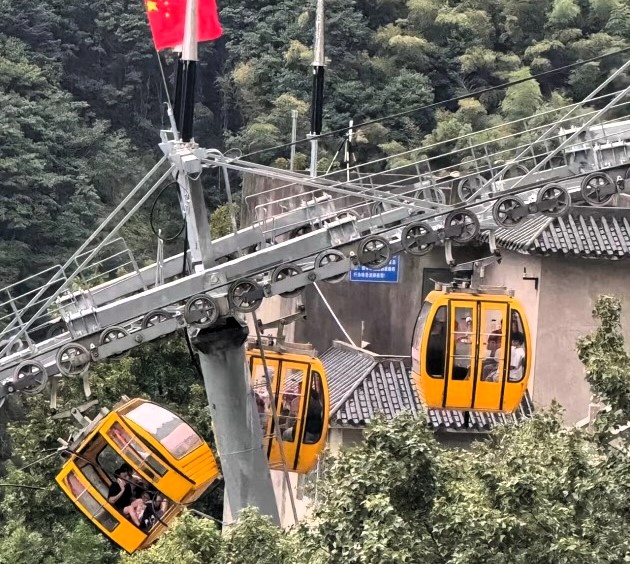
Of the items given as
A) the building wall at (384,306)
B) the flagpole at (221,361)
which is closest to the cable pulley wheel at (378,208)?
the flagpole at (221,361)

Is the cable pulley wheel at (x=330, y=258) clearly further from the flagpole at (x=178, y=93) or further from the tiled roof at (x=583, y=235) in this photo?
the tiled roof at (x=583, y=235)

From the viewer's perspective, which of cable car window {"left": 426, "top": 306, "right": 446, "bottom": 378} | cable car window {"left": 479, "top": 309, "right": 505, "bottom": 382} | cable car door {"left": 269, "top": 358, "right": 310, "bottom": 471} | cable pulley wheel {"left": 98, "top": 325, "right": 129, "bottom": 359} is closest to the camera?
cable pulley wheel {"left": 98, "top": 325, "right": 129, "bottom": 359}

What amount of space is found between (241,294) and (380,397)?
6.22 metres

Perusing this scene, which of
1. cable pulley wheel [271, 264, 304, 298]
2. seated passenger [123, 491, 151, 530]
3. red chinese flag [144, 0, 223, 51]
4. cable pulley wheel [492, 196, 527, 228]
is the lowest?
seated passenger [123, 491, 151, 530]

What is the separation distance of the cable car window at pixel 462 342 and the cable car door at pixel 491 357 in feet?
0.39

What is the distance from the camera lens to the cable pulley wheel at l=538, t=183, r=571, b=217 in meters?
12.0

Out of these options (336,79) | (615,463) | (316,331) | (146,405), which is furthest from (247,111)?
(615,463)

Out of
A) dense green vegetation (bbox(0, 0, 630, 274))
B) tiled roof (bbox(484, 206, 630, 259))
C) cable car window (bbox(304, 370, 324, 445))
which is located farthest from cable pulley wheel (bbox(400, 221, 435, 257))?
dense green vegetation (bbox(0, 0, 630, 274))

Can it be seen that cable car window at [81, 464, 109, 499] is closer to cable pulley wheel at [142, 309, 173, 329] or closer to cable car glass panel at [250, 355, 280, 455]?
cable car glass panel at [250, 355, 280, 455]

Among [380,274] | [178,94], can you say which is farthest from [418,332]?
[380,274]

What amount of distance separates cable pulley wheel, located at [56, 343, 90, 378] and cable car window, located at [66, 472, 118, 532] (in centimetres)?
199

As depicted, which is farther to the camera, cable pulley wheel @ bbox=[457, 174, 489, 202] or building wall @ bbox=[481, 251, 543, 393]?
building wall @ bbox=[481, 251, 543, 393]

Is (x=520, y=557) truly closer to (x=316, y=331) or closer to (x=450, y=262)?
(x=450, y=262)

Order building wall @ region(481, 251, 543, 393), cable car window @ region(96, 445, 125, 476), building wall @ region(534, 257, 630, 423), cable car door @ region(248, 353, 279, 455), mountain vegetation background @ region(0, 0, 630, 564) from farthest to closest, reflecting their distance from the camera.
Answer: mountain vegetation background @ region(0, 0, 630, 564) < building wall @ region(481, 251, 543, 393) < building wall @ region(534, 257, 630, 423) < cable car door @ region(248, 353, 279, 455) < cable car window @ region(96, 445, 125, 476)
